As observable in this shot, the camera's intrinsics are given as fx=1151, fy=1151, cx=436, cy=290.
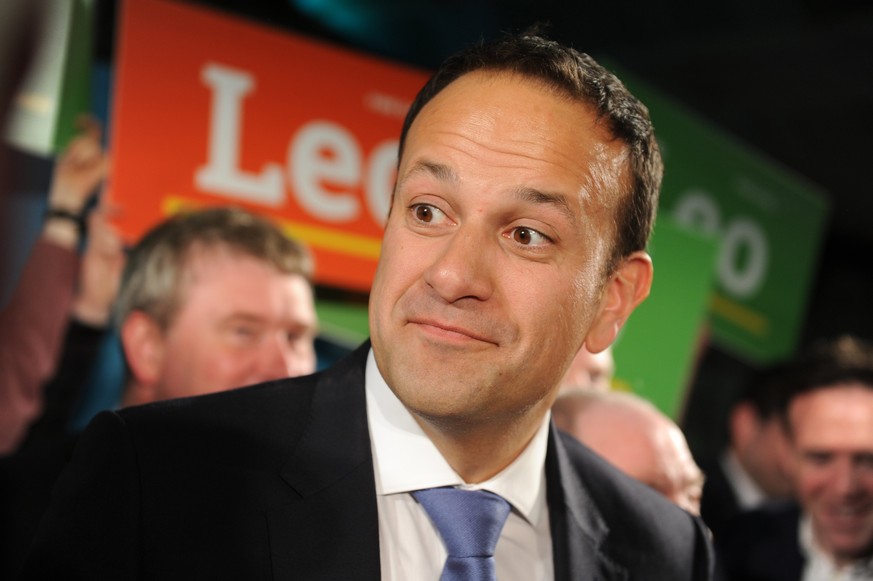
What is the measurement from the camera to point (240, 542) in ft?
4.47

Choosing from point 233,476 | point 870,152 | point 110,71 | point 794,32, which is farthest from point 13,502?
point 870,152

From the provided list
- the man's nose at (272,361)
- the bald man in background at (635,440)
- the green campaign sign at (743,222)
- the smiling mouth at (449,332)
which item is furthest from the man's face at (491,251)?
the green campaign sign at (743,222)

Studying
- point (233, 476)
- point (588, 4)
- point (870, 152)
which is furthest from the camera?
point (870, 152)

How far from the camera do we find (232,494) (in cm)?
139

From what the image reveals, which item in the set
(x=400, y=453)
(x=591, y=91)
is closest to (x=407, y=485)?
(x=400, y=453)

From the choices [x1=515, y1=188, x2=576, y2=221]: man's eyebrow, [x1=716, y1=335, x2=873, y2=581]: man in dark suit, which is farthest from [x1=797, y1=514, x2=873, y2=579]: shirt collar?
[x1=515, y1=188, x2=576, y2=221]: man's eyebrow

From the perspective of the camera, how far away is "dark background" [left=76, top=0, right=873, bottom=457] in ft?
14.2

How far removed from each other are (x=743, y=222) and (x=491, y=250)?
3.07 m

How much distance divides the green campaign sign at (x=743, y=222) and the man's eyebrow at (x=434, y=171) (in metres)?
2.25

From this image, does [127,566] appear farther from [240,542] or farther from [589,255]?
[589,255]

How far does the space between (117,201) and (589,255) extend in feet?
4.77

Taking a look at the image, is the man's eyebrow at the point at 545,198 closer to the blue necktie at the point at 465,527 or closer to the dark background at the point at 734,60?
the blue necktie at the point at 465,527

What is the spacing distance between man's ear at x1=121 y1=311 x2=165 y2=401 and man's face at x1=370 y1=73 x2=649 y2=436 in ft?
3.43

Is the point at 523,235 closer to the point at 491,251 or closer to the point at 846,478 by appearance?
the point at 491,251
